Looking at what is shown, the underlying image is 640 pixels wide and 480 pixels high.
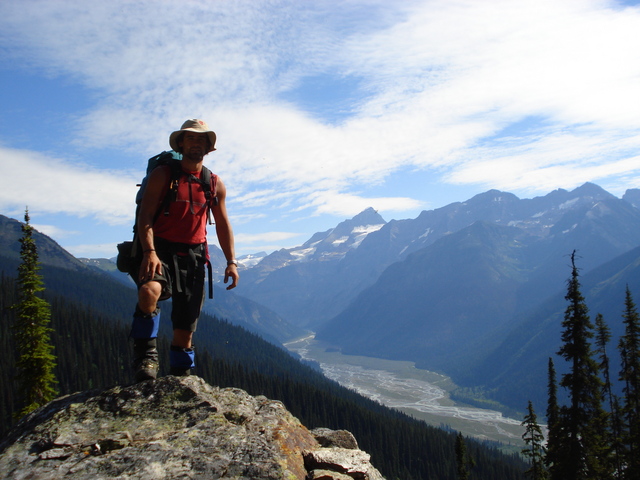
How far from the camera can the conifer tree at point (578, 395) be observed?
81.7 ft

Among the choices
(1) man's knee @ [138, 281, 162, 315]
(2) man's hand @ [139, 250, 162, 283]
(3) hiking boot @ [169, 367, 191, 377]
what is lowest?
(3) hiking boot @ [169, 367, 191, 377]

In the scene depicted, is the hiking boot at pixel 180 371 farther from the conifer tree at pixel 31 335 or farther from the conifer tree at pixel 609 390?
the conifer tree at pixel 609 390

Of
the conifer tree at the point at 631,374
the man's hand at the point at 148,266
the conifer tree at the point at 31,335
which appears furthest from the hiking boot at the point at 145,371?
the conifer tree at the point at 631,374

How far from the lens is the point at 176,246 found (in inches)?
264

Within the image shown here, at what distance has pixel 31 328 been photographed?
24906mm

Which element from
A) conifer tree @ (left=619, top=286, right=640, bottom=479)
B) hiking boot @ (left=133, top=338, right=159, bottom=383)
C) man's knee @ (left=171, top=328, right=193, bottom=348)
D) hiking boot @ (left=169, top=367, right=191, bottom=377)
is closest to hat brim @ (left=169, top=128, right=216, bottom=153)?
man's knee @ (left=171, top=328, right=193, bottom=348)

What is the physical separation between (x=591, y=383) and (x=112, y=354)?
99.8 m

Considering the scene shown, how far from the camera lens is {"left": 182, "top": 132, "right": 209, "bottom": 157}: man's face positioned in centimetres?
670

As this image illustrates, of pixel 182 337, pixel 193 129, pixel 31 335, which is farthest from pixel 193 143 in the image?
pixel 31 335

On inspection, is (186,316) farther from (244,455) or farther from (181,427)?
(244,455)

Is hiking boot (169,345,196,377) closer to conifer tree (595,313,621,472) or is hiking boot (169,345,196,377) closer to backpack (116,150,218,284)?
backpack (116,150,218,284)

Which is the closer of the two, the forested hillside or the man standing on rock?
the man standing on rock

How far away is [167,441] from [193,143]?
164 inches

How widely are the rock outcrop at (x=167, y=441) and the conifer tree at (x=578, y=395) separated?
23644 millimetres
